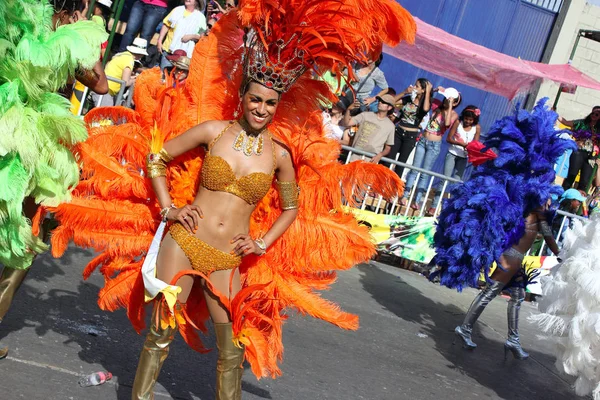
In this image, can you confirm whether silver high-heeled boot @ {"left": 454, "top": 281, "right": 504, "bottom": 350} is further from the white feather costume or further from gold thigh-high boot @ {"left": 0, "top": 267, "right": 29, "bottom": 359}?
gold thigh-high boot @ {"left": 0, "top": 267, "right": 29, "bottom": 359}

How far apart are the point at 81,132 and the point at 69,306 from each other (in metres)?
2.08

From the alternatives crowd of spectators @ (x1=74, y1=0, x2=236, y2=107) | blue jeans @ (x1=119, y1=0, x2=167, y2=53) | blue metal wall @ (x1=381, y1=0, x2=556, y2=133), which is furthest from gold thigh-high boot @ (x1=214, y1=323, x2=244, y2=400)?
blue metal wall @ (x1=381, y1=0, x2=556, y2=133)

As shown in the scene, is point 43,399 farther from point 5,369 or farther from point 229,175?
point 229,175

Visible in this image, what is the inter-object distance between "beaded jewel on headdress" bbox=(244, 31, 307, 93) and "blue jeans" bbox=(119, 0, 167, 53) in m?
8.14

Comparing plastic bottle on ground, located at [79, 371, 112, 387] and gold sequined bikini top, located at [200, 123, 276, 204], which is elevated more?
gold sequined bikini top, located at [200, 123, 276, 204]

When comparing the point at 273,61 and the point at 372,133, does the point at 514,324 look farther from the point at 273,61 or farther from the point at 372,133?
the point at 273,61

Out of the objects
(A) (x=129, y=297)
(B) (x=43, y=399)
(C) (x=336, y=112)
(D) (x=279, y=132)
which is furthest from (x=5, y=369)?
(C) (x=336, y=112)

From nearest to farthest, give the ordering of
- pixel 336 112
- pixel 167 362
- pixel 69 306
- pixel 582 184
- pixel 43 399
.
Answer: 1. pixel 43 399
2. pixel 167 362
3. pixel 69 306
4. pixel 336 112
5. pixel 582 184

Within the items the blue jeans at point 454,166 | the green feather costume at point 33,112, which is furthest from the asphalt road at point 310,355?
the blue jeans at point 454,166

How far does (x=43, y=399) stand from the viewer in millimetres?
3844

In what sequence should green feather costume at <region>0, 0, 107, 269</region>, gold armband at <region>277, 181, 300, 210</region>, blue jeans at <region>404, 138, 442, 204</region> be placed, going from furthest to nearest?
1. blue jeans at <region>404, 138, 442, 204</region>
2. gold armband at <region>277, 181, 300, 210</region>
3. green feather costume at <region>0, 0, 107, 269</region>

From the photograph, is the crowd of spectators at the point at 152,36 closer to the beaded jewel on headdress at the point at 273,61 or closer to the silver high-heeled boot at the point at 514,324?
the silver high-heeled boot at the point at 514,324

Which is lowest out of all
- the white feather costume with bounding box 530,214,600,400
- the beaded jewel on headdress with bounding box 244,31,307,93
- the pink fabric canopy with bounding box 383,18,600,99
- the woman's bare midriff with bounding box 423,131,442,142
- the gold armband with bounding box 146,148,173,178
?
the white feather costume with bounding box 530,214,600,400

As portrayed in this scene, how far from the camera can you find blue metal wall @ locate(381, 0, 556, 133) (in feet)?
49.7
